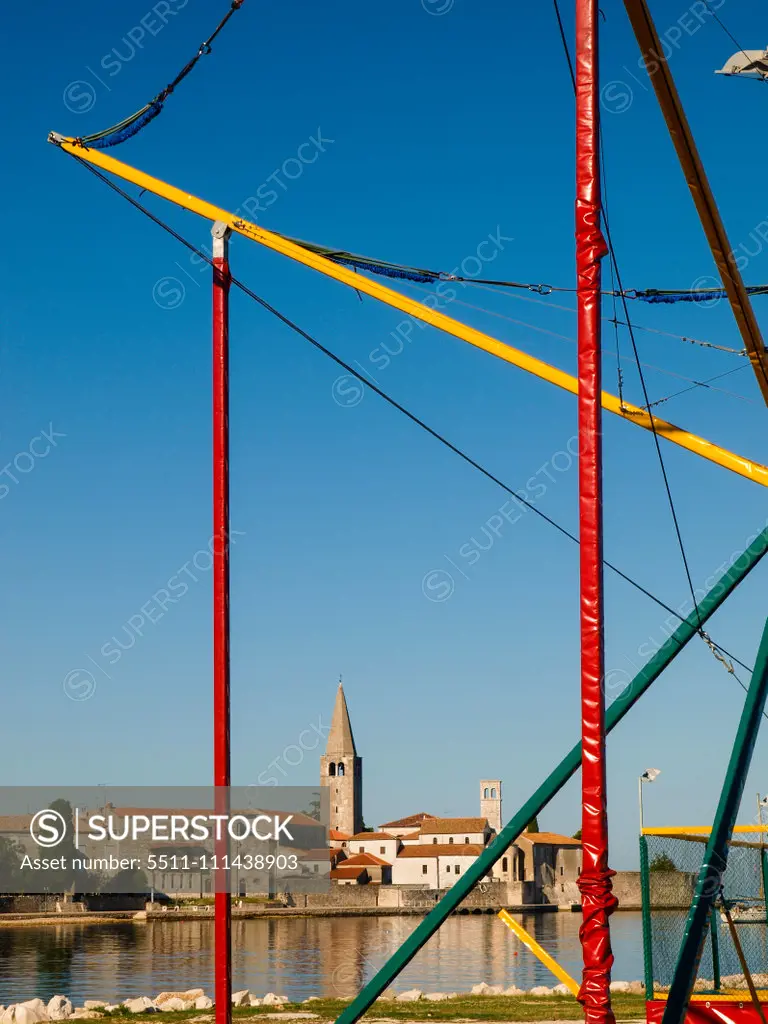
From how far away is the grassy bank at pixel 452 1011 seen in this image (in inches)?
738

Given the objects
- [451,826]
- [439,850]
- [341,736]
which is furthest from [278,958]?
[341,736]

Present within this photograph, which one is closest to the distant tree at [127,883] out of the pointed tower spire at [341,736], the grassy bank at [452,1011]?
the pointed tower spire at [341,736]

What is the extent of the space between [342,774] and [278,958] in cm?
11451

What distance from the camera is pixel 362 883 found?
13762 centimetres

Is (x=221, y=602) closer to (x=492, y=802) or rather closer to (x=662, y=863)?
(x=662, y=863)

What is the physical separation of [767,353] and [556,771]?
4083 mm

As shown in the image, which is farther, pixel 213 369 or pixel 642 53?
pixel 213 369

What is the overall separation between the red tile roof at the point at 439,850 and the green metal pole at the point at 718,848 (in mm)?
135834

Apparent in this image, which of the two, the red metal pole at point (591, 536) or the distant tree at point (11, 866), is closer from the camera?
the red metal pole at point (591, 536)

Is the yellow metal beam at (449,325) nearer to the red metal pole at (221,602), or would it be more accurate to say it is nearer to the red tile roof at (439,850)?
the red metal pole at (221,602)

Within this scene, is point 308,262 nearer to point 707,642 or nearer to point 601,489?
point 707,642

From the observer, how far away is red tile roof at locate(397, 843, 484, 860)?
143m

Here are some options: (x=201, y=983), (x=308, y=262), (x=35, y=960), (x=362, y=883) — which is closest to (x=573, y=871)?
(x=362, y=883)

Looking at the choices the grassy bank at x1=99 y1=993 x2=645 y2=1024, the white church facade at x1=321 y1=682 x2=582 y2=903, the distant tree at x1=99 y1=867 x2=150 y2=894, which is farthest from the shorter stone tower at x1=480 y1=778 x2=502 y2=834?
the grassy bank at x1=99 y1=993 x2=645 y2=1024
